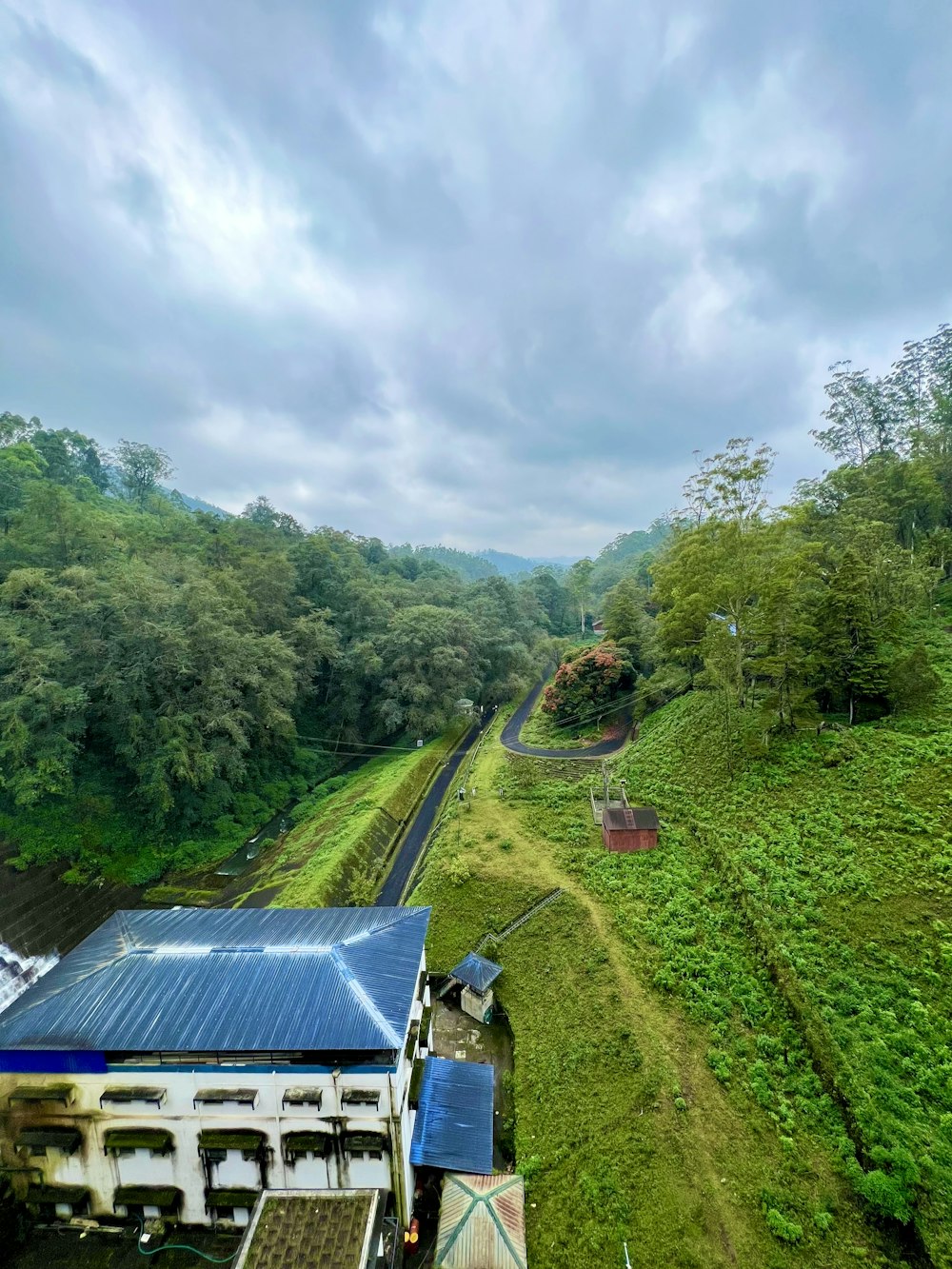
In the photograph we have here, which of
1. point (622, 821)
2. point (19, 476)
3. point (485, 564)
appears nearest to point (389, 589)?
point (19, 476)

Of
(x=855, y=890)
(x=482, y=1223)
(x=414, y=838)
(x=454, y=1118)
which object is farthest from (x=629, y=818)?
(x=482, y=1223)

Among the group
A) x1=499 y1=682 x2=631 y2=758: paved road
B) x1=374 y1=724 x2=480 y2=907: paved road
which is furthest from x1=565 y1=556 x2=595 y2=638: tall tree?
x1=374 y1=724 x2=480 y2=907: paved road

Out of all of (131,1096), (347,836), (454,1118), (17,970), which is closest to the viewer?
(131,1096)

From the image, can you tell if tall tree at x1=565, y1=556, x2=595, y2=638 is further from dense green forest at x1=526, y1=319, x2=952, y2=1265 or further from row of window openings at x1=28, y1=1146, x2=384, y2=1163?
row of window openings at x1=28, y1=1146, x2=384, y2=1163

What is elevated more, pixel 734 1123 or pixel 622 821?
pixel 622 821

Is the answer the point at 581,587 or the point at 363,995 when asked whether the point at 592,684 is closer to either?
the point at 363,995

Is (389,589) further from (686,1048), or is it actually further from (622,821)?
(686,1048)

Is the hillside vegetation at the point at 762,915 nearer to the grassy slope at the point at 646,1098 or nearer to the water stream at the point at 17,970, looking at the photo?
the grassy slope at the point at 646,1098
